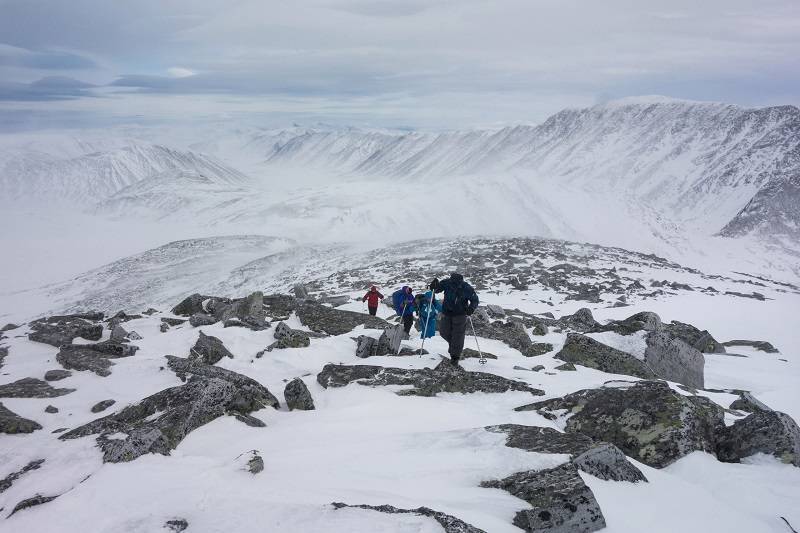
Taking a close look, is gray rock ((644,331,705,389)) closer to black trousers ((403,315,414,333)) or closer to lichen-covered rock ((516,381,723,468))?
lichen-covered rock ((516,381,723,468))

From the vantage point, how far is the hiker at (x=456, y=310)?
11.4 metres

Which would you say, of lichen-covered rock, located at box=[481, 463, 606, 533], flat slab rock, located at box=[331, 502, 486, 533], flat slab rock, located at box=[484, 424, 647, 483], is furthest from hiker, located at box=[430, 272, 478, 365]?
flat slab rock, located at box=[331, 502, 486, 533]

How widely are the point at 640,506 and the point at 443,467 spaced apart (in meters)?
2.23

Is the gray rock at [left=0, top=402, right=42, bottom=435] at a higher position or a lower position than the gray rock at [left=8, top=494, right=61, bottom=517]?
lower

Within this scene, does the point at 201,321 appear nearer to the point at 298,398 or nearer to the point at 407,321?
the point at 407,321

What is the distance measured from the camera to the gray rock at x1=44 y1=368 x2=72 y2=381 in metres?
11.8

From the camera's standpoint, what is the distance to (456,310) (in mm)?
11445

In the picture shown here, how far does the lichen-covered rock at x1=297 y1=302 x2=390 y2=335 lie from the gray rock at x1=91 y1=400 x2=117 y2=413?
759 cm

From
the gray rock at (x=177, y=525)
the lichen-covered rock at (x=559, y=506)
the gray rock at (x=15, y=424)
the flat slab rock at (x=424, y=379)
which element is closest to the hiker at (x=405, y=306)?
the flat slab rock at (x=424, y=379)

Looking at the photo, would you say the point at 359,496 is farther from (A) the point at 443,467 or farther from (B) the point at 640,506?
(B) the point at 640,506

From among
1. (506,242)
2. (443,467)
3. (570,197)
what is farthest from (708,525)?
(570,197)

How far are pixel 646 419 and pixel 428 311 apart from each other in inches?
274

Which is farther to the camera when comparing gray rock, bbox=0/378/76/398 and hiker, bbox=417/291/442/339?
hiker, bbox=417/291/442/339

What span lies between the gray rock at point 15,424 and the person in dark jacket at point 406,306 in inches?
350
